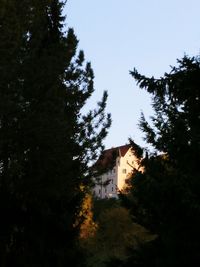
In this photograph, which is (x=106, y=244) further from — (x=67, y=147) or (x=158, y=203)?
(x=158, y=203)

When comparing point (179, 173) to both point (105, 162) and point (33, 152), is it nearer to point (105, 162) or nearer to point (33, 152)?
point (33, 152)

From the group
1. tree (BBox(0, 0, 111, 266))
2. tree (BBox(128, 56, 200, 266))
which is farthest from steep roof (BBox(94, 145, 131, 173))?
tree (BBox(128, 56, 200, 266))

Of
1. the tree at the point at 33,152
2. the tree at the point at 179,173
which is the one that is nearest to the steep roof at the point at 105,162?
the tree at the point at 33,152

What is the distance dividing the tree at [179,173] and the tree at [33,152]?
943 cm

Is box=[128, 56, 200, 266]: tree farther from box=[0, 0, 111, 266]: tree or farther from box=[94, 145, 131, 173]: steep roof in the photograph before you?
box=[94, 145, 131, 173]: steep roof

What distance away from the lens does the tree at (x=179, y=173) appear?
7.45 m

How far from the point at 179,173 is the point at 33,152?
43.3ft

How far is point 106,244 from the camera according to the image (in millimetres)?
44469

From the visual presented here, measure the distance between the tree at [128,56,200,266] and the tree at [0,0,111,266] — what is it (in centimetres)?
943

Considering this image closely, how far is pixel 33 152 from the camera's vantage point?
20.2 meters

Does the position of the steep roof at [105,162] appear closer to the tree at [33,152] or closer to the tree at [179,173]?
the tree at [33,152]

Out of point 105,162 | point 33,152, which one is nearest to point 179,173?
point 33,152

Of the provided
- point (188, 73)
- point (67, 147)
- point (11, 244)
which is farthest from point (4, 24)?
point (188, 73)

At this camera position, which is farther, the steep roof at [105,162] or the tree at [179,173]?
the steep roof at [105,162]
